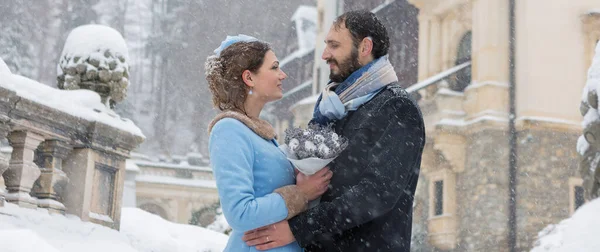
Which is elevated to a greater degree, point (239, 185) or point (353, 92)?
point (353, 92)

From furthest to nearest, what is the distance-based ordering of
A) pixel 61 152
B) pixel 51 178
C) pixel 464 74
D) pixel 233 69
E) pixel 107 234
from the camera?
pixel 464 74, pixel 107 234, pixel 61 152, pixel 51 178, pixel 233 69

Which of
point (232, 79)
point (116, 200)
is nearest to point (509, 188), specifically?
point (116, 200)

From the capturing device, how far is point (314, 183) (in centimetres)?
306

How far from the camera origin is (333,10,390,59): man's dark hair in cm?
327

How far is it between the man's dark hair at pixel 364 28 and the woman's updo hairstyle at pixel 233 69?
345mm

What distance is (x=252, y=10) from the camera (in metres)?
50.5

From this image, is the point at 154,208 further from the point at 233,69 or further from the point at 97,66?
the point at 233,69

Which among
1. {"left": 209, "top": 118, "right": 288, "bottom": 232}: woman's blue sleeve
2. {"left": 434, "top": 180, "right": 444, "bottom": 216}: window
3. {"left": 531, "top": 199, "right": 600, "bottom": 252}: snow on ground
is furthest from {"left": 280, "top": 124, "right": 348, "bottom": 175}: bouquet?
{"left": 434, "top": 180, "right": 444, "bottom": 216}: window

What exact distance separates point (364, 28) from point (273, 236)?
0.91 meters

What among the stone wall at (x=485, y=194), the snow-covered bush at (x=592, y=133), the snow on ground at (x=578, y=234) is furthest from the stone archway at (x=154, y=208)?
the snow on ground at (x=578, y=234)

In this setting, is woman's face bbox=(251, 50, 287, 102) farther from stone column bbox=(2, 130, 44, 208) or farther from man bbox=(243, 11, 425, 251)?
stone column bbox=(2, 130, 44, 208)

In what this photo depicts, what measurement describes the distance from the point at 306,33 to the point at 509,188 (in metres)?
22.2

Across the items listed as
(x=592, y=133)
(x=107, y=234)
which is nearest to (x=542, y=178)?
(x=592, y=133)

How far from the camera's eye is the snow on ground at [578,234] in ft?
22.0
